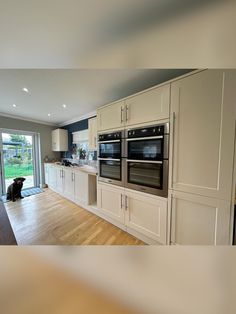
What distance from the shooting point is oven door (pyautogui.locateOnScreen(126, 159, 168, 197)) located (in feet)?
5.29

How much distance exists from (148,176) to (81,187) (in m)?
1.78

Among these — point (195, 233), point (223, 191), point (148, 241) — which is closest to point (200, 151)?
point (223, 191)

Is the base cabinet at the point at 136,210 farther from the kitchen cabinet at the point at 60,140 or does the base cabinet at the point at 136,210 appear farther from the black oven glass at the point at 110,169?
the kitchen cabinet at the point at 60,140

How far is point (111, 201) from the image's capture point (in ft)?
7.44

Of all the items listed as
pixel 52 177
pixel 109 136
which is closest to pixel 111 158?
pixel 109 136

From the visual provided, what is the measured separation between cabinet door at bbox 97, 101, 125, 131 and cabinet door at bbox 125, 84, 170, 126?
12 cm

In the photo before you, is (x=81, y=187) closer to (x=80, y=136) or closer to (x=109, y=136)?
(x=109, y=136)

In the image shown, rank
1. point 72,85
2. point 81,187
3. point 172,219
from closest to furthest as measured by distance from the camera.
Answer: point 172,219
point 72,85
point 81,187

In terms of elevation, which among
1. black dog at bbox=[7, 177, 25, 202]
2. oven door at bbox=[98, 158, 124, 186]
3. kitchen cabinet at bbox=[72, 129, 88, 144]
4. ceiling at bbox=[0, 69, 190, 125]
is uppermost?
ceiling at bbox=[0, 69, 190, 125]
